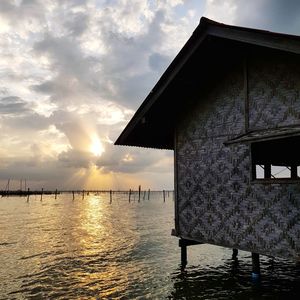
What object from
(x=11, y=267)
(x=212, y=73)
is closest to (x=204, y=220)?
(x=212, y=73)

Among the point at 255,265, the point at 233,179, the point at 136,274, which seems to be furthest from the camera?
the point at 136,274

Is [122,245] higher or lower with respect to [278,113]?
lower

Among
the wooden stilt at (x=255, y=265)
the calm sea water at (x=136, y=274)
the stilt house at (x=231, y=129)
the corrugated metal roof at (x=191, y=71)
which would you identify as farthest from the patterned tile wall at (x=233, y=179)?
the calm sea water at (x=136, y=274)

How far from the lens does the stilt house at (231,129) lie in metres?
9.34

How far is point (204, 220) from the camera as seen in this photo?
38.8 ft

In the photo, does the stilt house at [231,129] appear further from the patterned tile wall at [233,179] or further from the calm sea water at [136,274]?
the calm sea water at [136,274]

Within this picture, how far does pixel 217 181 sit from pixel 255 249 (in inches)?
96.7

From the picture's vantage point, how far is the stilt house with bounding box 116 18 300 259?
368 inches

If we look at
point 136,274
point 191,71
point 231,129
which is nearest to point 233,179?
point 231,129

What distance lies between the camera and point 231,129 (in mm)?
10969

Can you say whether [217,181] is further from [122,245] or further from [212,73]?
[122,245]

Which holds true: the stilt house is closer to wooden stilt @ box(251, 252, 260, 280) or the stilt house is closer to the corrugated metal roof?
the corrugated metal roof

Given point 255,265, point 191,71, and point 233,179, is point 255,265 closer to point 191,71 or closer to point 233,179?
point 233,179

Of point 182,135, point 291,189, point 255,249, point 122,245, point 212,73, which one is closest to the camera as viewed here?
point 291,189
